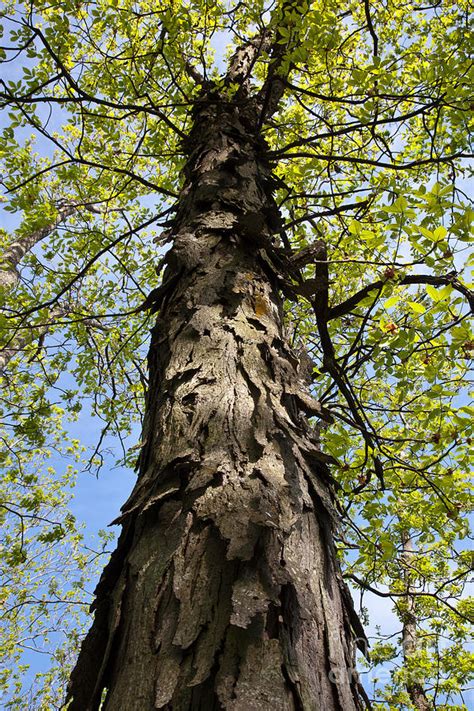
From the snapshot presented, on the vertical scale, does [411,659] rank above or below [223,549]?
above

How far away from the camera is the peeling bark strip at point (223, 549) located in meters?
0.83

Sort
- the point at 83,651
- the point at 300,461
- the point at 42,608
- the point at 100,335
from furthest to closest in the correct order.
A: the point at 100,335
the point at 42,608
the point at 300,461
the point at 83,651

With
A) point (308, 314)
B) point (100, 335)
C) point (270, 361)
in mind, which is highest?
point (100, 335)

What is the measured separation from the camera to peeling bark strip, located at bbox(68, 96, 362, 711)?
0.83 metres

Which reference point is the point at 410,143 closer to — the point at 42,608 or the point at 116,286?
the point at 116,286

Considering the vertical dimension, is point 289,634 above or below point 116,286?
below

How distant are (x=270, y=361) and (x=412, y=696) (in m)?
10.5

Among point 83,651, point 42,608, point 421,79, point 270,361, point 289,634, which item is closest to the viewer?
point 289,634

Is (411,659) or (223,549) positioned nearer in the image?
(223,549)

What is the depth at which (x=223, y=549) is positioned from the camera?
3.24 ft

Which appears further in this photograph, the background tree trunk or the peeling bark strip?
the background tree trunk

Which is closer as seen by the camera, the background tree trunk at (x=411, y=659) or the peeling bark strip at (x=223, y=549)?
the peeling bark strip at (x=223, y=549)

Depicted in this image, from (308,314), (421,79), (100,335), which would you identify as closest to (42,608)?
(100,335)

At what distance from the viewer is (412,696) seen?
905 centimetres
